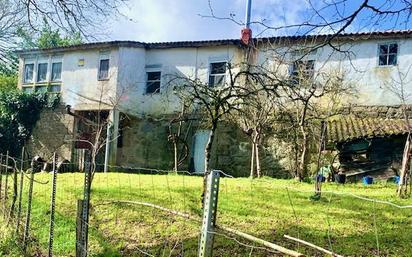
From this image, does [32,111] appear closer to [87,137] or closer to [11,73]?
[87,137]

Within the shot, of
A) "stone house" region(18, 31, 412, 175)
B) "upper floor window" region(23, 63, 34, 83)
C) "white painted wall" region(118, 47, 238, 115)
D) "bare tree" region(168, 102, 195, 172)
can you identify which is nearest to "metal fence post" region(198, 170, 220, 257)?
"stone house" region(18, 31, 412, 175)

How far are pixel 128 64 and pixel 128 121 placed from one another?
2.48 m

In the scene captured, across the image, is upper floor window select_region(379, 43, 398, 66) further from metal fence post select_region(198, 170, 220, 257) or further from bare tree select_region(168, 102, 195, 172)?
metal fence post select_region(198, 170, 220, 257)

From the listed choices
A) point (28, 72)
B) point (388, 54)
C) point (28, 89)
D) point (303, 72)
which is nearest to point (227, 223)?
point (303, 72)

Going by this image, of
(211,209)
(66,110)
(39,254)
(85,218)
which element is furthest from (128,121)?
(211,209)

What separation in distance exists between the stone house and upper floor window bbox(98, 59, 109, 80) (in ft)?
0.14

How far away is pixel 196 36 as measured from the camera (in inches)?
802

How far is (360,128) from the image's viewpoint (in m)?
16.4

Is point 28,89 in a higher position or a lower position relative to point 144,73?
lower

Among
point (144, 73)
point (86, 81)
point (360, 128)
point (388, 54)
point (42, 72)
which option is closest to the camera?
point (360, 128)

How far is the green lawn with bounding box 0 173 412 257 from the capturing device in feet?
20.8

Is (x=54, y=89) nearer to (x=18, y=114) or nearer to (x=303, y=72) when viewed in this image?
(x=18, y=114)

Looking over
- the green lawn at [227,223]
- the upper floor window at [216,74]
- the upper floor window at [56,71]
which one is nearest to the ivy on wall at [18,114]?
the upper floor window at [56,71]

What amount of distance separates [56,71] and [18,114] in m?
2.68
